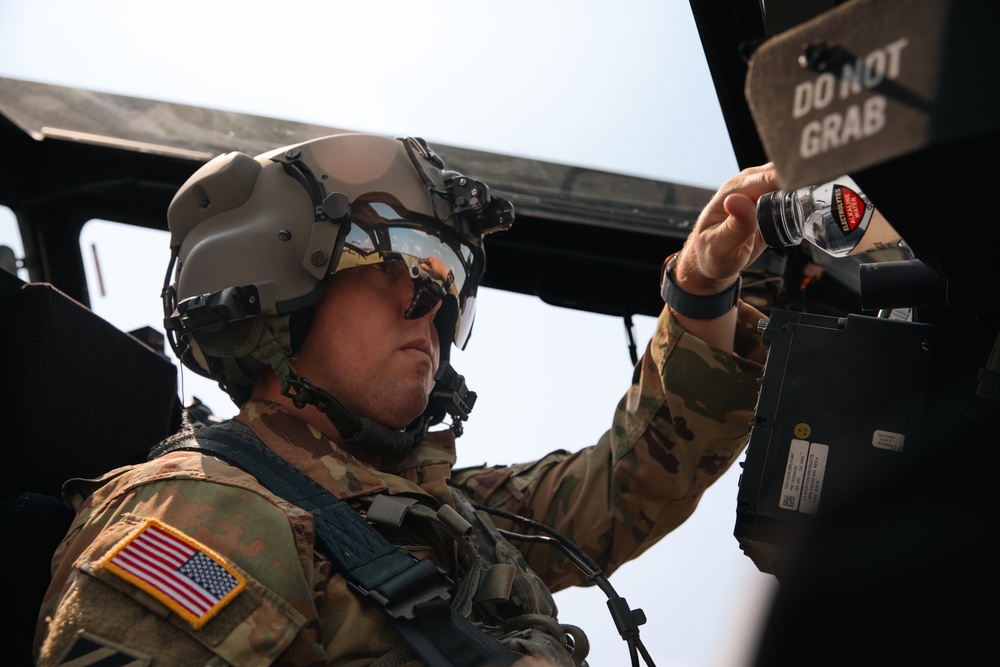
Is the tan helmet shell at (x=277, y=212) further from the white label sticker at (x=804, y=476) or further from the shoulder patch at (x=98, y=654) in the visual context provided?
the white label sticker at (x=804, y=476)

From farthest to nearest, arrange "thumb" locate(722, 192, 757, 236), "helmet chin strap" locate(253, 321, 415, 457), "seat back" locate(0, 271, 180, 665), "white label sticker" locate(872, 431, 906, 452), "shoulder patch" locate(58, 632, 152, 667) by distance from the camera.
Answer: "helmet chin strap" locate(253, 321, 415, 457) < "thumb" locate(722, 192, 757, 236) < "seat back" locate(0, 271, 180, 665) < "shoulder patch" locate(58, 632, 152, 667) < "white label sticker" locate(872, 431, 906, 452)

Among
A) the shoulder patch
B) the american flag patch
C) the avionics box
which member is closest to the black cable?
the avionics box

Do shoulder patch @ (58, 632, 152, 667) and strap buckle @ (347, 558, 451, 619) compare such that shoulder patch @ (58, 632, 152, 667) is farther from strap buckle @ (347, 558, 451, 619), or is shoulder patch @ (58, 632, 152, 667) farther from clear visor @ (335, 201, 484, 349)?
clear visor @ (335, 201, 484, 349)

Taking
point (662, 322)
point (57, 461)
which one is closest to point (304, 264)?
point (57, 461)

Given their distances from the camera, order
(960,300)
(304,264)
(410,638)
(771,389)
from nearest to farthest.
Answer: (960,300)
(771,389)
(410,638)
(304,264)

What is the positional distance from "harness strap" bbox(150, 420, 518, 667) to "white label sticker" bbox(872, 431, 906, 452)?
78 cm

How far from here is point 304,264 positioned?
2.47 m

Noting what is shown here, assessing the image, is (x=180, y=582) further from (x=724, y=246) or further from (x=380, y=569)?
(x=724, y=246)

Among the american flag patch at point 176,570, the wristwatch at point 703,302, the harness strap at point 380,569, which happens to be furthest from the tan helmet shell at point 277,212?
the american flag patch at point 176,570

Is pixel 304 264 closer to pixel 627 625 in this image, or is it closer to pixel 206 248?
pixel 206 248

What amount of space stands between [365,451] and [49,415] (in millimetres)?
728

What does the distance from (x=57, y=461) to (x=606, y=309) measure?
1611 millimetres

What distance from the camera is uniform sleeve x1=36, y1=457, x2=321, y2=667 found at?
1647 millimetres

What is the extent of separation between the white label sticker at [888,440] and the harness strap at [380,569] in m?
0.78
